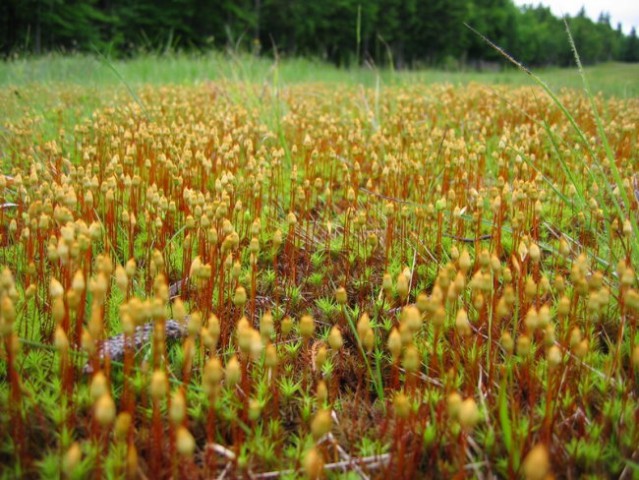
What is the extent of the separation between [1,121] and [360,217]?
12.2ft

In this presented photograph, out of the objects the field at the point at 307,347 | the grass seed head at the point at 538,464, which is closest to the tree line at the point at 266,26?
the field at the point at 307,347

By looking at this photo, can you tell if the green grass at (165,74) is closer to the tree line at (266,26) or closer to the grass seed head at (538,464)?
the tree line at (266,26)

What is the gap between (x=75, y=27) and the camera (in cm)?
2580

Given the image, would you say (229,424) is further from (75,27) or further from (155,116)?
(75,27)

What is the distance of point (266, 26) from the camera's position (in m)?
37.8

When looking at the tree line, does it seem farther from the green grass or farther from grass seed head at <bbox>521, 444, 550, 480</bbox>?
grass seed head at <bbox>521, 444, 550, 480</bbox>

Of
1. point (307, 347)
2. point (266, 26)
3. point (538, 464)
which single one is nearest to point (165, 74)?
point (307, 347)

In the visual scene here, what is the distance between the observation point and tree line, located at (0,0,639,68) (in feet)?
80.3

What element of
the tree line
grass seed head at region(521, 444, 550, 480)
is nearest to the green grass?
the tree line

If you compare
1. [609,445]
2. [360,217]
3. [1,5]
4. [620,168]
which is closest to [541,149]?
[620,168]

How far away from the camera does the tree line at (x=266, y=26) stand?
24.5 m

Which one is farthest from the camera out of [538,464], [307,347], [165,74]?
[165,74]

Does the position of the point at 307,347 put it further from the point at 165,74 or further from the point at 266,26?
the point at 266,26

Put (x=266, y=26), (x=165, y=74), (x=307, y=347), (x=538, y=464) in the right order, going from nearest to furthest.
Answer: (x=538, y=464) → (x=307, y=347) → (x=165, y=74) → (x=266, y=26)
